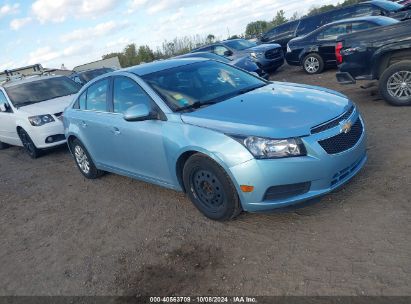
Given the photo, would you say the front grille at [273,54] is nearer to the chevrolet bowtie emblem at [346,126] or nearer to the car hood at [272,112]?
the car hood at [272,112]

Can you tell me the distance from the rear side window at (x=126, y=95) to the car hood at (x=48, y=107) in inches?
146

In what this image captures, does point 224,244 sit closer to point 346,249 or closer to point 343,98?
point 346,249

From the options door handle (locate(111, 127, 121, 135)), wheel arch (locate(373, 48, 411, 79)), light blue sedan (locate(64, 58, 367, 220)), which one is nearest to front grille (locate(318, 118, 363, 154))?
light blue sedan (locate(64, 58, 367, 220))

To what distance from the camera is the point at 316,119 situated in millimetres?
3641

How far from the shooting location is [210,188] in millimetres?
3961

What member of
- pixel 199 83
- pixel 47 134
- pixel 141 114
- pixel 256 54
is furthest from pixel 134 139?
pixel 256 54

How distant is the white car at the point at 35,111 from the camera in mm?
8125

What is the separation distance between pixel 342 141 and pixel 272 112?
0.73 metres

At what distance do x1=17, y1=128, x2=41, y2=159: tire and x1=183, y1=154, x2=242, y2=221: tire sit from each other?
566cm

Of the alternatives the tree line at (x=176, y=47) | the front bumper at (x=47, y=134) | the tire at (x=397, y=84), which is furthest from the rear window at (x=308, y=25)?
the tree line at (x=176, y=47)

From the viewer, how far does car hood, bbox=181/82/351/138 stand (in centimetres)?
353

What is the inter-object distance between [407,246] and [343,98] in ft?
5.89

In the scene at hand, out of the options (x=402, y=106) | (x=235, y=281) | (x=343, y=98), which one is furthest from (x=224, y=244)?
(x=402, y=106)

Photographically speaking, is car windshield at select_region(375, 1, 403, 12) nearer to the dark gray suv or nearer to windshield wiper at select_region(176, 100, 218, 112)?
the dark gray suv
